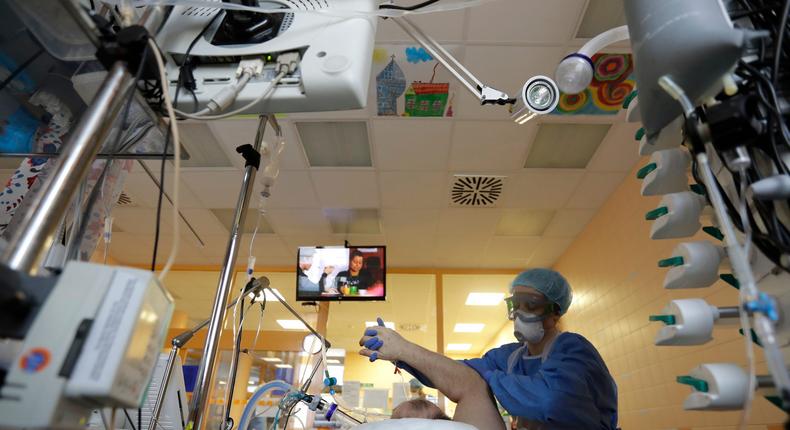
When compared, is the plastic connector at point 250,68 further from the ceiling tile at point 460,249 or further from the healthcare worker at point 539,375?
the ceiling tile at point 460,249

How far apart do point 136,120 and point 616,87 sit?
2.51 m

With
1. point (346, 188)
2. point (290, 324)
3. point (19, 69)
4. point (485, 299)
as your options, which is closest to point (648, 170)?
point (19, 69)

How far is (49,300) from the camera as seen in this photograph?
1.37 feet

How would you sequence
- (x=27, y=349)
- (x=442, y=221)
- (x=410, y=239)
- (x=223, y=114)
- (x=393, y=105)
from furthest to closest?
(x=410, y=239) < (x=442, y=221) < (x=393, y=105) < (x=223, y=114) < (x=27, y=349)

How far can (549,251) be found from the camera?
457 centimetres

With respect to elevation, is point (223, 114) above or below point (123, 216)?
below

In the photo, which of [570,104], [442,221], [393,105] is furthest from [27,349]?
[442,221]

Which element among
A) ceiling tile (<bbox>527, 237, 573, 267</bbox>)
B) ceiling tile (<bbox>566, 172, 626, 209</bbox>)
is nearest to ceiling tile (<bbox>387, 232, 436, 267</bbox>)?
ceiling tile (<bbox>527, 237, 573, 267</bbox>)

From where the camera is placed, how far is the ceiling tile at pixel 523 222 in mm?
3848

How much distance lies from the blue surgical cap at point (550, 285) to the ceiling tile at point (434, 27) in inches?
50.3

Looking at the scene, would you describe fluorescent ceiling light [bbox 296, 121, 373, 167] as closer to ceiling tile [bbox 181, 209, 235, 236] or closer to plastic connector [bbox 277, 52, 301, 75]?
ceiling tile [bbox 181, 209, 235, 236]

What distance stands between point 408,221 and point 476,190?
810mm

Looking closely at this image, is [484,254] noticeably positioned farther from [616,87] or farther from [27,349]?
[27,349]

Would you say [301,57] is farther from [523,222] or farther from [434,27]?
[523,222]
